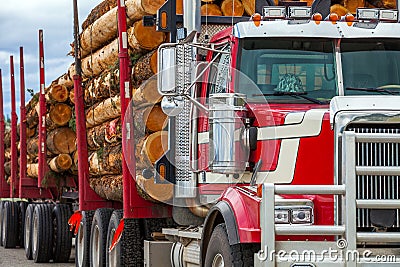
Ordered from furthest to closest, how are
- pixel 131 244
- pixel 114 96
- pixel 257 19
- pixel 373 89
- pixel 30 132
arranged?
pixel 30 132, pixel 114 96, pixel 131 244, pixel 257 19, pixel 373 89

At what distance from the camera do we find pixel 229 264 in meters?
7.88

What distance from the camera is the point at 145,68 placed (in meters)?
11.4

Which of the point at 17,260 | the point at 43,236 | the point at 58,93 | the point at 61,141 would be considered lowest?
the point at 17,260

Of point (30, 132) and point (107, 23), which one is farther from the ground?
point (107, 23)

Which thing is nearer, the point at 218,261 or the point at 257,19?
the point at 218,261

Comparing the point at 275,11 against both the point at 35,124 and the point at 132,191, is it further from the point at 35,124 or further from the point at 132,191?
the point at 35,124

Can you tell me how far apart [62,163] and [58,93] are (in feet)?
4.17

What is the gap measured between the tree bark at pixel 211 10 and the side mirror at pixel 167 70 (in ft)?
6.16

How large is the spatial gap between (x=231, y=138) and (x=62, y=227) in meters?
9.75

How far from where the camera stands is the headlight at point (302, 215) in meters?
7.51

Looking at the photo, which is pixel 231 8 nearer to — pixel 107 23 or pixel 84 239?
pixel 107 23

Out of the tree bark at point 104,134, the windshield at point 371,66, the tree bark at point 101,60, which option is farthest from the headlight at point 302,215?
the tree bark at point 101,60

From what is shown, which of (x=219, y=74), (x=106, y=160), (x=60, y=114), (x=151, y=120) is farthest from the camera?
(x=60, y=114)

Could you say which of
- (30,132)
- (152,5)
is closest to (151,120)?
(152,5)
